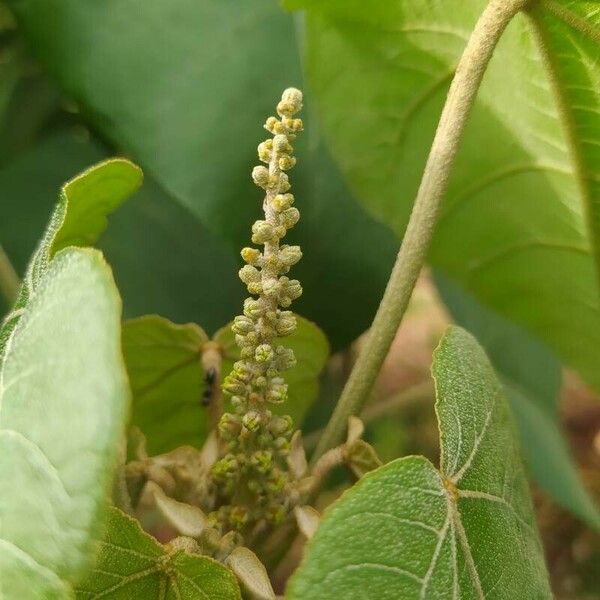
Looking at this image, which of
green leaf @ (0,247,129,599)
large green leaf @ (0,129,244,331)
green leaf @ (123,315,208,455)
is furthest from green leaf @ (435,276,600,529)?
green leaf @ (0,247,129,599)

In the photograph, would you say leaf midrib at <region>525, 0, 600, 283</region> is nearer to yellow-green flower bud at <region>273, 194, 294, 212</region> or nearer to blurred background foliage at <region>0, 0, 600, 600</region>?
blurred background foliage at <region>0, 0, 600, 600</region>

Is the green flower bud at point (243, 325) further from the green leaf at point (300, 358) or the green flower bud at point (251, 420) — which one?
the green leaf at point (300, 358)

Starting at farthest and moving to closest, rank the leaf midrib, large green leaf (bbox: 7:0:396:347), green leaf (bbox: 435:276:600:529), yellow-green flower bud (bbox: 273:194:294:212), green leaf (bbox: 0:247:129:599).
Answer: green leaf (bbox: 435:276:600:529)
large green leaf (bbox: 7:0:396:347)
the leaf midrib
yellow-green flower bud (bbox: 273:194:294:212)
green leaf (bbox: 0:247:129:599)

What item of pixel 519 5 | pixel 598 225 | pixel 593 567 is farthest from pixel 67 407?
pixel 593 567

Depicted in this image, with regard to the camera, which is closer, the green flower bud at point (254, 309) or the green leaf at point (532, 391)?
Result: the green flower bud at point (254, 309)

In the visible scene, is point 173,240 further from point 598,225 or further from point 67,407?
point 67,407

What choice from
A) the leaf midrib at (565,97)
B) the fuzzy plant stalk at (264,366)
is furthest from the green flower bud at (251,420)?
the leaf midrib at (565,97)
